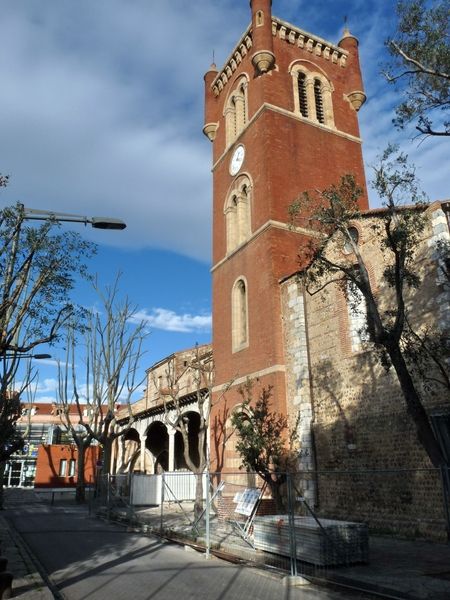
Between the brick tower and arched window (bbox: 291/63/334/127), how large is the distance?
51 mm

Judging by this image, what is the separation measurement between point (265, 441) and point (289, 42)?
18114mm

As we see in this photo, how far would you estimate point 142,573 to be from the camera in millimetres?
8773

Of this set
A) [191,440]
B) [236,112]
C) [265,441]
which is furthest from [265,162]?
[191,440]

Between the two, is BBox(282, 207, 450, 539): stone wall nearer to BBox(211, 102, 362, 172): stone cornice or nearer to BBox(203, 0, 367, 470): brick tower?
BBox(203, 0, 367, 470): brick tower

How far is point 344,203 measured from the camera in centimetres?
1155

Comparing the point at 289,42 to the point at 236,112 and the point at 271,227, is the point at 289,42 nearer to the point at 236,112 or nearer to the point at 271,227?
the point at 236,112

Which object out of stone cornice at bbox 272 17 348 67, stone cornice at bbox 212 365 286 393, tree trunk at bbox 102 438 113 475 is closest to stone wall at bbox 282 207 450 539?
stone cornice at bbox 212 365 286 393

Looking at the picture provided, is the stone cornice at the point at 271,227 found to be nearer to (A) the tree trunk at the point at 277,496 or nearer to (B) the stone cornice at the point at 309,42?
(A) the tree trunk at the point at 277,496

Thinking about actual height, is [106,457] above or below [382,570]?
above

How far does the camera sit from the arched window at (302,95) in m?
22.4

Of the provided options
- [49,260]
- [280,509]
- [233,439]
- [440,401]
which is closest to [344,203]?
[440,401]

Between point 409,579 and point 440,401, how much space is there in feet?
16.3

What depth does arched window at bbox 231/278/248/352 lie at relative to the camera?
19584 millimetres

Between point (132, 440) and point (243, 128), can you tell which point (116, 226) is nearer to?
point (243, 128)
